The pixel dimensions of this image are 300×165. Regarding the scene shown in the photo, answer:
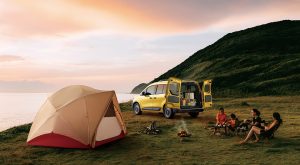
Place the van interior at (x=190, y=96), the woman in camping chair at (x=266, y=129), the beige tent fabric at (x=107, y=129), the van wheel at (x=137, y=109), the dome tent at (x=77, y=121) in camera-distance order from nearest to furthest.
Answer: the woman in camping chair at (x=266, y=129) < the dome tent at (x=77, y=121) < the beige tent fabric at (x=107, y=129) < the van interior at (x=190, y=96) < the van wheel at (x=137, y=109)

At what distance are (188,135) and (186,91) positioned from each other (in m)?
7.28

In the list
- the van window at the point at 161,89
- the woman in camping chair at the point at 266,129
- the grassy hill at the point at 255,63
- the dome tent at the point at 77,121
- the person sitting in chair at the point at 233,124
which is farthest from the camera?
the grassy hill at the point at 255,63

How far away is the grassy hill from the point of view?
2478 inches

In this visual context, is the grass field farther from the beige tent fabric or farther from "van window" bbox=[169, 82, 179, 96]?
→ "van window" bbox=[169, 82, 179, 96]

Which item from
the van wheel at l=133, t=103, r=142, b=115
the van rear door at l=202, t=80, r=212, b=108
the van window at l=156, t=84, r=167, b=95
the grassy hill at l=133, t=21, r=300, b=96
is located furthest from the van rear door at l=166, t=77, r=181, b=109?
the grassy hill at l=133, t=21, r=300, b=96

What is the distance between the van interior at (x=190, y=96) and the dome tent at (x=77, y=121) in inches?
285

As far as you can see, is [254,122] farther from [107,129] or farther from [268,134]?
[107,129]

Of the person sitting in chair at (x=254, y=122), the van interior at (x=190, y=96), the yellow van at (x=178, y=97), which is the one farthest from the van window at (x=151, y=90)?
the person sitting in chair at (x=254, y=122)

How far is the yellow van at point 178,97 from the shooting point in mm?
24797

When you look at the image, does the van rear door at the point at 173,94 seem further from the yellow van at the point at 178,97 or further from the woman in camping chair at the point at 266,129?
the woman in camping chair at the point at 266,129

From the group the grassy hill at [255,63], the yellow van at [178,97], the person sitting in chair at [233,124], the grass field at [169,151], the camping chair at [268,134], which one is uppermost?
the grassy hill at [255,63]

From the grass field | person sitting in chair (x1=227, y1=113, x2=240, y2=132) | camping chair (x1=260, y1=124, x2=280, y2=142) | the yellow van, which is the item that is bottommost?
the grass field

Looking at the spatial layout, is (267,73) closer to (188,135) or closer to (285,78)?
(285,78)

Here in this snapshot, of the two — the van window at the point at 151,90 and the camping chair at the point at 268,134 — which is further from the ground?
the van window at the point at 151,90
